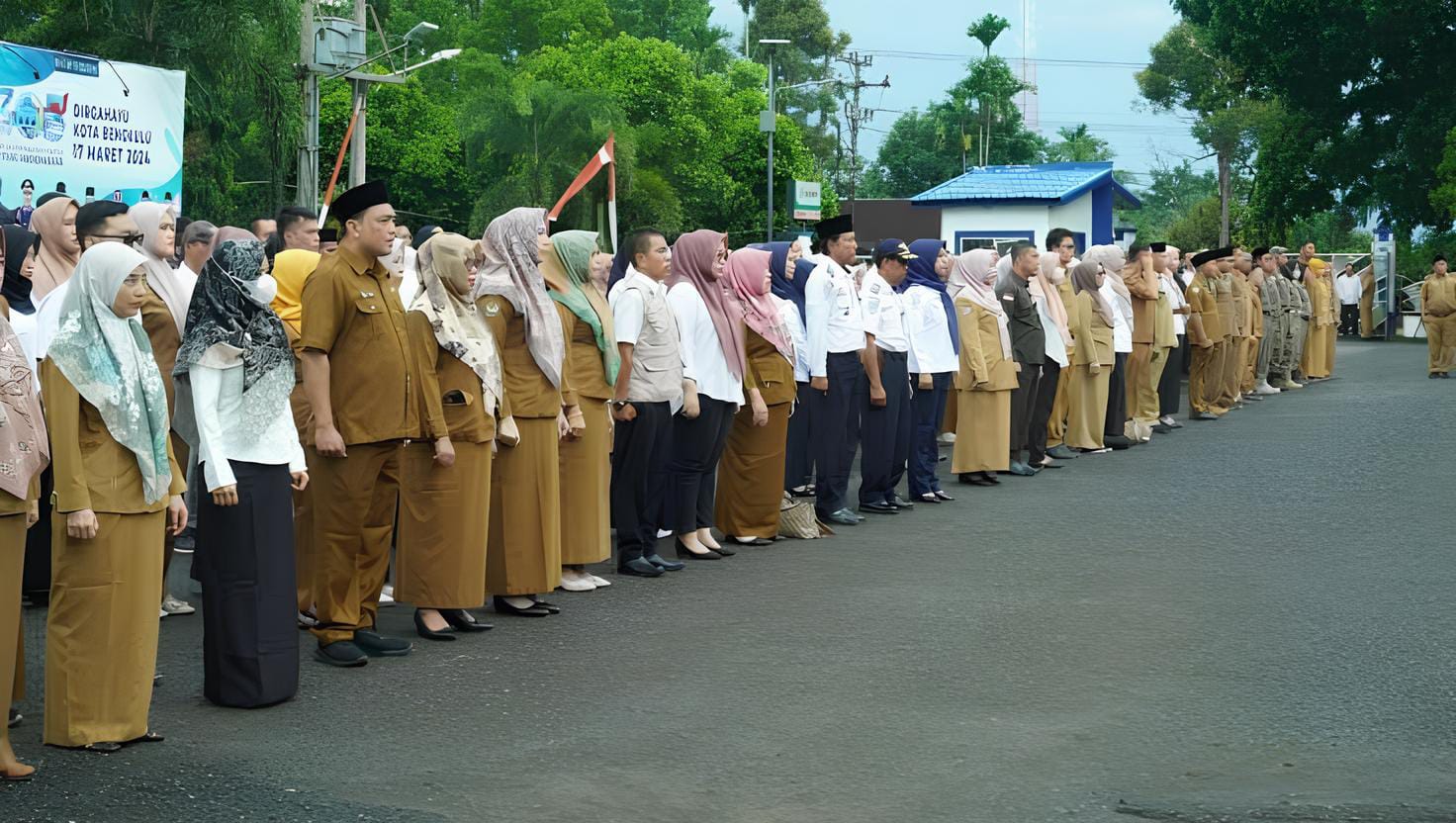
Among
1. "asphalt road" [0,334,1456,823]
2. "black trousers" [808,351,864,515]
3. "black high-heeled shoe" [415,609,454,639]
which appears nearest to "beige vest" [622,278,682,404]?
"asphalt road" [0,334,1456,823]

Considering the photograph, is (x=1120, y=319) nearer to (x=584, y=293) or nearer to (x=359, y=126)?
(x=584, y=293)

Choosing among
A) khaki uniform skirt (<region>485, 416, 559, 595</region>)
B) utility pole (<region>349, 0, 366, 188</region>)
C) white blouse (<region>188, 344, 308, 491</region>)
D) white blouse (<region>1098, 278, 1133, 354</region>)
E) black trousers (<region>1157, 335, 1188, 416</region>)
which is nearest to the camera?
white blouse (<region>188, 344, 308, 491</region>)

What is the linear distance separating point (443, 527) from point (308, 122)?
24934 mm

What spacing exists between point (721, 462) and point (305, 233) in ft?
9.68

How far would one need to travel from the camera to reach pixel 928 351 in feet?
41.9

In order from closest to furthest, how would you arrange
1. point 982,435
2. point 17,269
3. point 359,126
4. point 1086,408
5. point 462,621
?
1. point 17,269
2. point 462,621
3. point 982,435
4. point 1086,408
5. point 359,126

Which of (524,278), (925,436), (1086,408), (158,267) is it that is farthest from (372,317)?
(1086,408)

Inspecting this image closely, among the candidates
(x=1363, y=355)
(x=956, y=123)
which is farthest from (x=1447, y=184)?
(x=956, y=123)

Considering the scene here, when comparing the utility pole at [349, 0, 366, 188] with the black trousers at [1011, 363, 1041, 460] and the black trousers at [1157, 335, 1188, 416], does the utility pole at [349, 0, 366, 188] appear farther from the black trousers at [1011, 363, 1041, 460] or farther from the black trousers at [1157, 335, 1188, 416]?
the black trousers at [1011, 363, 1041, 460]

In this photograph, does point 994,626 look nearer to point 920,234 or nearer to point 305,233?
point 305,233

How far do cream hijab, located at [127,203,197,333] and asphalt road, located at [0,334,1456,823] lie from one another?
1.48 m

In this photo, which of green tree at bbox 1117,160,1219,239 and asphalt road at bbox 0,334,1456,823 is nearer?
asphalt road at bbox 0,334,1456,823

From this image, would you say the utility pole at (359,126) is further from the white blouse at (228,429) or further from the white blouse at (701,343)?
the white blouse at (228,429)

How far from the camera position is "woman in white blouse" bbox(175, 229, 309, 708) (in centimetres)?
624
